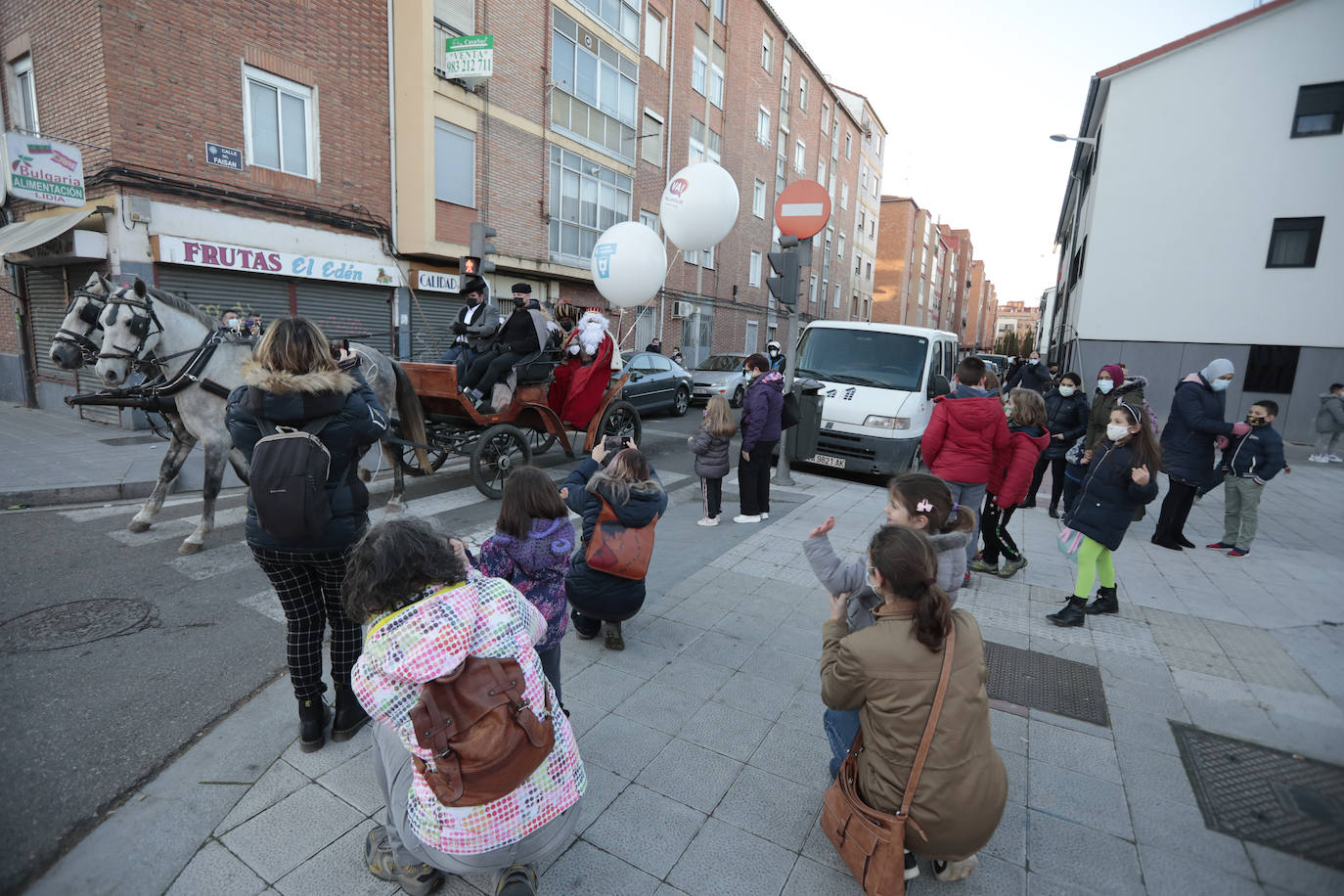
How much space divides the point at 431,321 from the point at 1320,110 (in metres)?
20.3

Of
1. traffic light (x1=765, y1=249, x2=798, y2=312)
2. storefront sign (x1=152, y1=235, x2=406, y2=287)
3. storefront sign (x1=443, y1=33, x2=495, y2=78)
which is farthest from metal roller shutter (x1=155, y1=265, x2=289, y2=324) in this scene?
traffic light (x1=765, y1=249, x2=798, y2=312)

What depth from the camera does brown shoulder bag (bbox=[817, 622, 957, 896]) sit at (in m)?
2.02

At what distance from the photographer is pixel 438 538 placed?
6.35 feet

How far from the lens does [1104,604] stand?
15.5 feet

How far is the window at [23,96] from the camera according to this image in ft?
36.8

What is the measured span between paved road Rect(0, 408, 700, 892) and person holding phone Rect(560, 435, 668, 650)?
1.77 m

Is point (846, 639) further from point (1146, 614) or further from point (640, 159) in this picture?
point (640, 159)

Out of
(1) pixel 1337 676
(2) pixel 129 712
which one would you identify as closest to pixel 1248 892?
(1) pixel 1337 676

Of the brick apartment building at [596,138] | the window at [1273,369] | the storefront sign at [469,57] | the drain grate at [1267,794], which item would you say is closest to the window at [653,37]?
the brick apartment building at [596,138]

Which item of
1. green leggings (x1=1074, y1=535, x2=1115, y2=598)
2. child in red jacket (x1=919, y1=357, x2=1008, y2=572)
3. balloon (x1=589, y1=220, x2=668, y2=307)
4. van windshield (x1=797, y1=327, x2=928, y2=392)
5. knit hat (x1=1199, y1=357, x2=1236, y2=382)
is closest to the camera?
green leggings (x1=1074, y1=535, x2=1115, y2=598)

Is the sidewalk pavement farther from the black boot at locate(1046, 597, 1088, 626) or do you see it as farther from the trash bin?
the trash bin

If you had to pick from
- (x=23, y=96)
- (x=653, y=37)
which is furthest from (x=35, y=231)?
(x=653, y=37)

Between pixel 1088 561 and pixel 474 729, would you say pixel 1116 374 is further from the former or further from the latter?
pixel 474 729

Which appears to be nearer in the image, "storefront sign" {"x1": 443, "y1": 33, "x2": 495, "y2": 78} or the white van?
the white van
